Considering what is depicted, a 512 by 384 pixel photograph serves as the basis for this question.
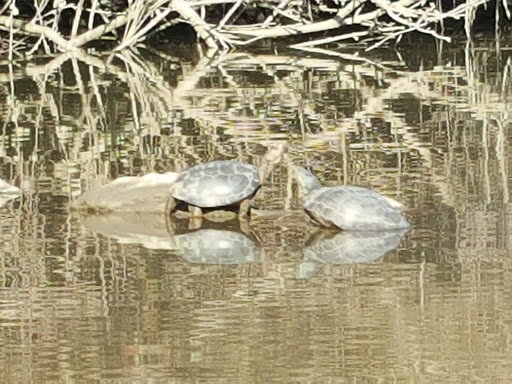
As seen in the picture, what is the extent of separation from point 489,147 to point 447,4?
10.4 meters

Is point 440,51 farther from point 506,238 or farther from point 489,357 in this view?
point 489,357

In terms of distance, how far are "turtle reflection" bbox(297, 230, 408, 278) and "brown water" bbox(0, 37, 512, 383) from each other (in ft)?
0.06

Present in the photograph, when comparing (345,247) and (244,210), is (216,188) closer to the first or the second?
(244,210)

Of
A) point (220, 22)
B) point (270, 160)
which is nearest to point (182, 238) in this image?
point (270, 160)

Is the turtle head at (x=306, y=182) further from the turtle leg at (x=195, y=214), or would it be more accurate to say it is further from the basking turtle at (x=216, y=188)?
the turtle leg at (x=195, y=214)

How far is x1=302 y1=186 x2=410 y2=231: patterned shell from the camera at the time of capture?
6789 millimetres

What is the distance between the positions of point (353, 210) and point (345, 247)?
30cm

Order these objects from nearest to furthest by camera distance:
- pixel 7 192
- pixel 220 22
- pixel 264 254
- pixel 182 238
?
pixel 264 254, pixel 182 238, pixel 7 192, pixel 220 22

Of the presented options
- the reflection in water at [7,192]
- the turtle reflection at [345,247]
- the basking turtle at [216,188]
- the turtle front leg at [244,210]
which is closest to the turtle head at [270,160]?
the basking turtle at [216,188]

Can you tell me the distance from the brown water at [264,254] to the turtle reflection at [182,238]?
2cm

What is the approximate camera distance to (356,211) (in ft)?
22.4

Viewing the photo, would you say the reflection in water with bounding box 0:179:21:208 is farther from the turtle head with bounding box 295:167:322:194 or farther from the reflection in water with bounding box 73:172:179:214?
the turtle head with bounding box 295:167:322:194

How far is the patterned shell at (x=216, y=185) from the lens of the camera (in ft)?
23.7

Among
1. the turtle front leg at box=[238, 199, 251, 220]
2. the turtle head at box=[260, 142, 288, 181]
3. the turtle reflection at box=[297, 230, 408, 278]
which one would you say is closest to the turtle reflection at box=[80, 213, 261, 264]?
the turtle front leg at box=[238, 199, 251, 220]
